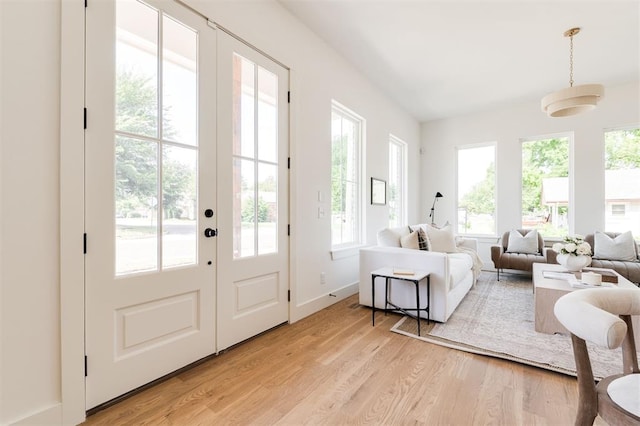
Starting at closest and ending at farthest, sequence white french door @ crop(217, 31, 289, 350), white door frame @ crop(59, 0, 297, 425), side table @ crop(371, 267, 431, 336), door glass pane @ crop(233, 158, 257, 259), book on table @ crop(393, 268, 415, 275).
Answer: white door frame @ crop(59, 0, 297, 425) < white french door @ crop(217, 31, 289, 350) < door glass pane @ crop(233, 158, 257, 259) < side table @ crop(371, 267, 431, 336) < book on table @ crop(393, 268, 415, 275)

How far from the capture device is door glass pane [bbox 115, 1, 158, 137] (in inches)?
67.0

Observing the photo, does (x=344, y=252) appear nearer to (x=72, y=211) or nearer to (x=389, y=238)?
(x=389, y=238)

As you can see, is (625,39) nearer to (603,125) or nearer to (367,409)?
(603,125)

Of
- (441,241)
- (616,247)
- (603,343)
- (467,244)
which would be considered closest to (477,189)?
(467,244)

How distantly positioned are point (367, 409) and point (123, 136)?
83.9 inches

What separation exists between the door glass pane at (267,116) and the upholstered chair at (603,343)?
2290mm

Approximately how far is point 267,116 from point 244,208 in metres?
0.89

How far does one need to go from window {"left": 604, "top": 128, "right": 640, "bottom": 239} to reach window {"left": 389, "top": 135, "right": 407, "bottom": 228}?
313cm

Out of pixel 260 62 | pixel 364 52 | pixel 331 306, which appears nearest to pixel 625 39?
pixel 364 52

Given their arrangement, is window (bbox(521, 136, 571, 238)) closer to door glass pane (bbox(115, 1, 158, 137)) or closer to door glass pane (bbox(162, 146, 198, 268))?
door glass pane (bbox(162, 146, 198, 268))

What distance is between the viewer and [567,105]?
2.67 meters

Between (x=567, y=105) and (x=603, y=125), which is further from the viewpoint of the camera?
(x=603, y=125)

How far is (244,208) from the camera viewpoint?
2.44 m

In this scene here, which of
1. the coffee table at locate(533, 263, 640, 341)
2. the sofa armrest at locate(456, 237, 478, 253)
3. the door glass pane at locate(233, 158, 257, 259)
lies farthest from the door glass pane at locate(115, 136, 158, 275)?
the sofa armrest at locate(456, 237, 478, 253)
